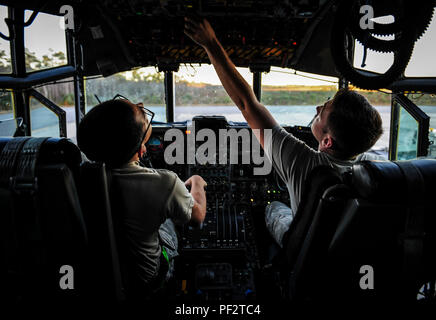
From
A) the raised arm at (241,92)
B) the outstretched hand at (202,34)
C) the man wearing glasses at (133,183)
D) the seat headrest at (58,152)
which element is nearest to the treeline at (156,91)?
the outstretched hand at (202,34)

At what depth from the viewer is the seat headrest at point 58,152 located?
1.03m

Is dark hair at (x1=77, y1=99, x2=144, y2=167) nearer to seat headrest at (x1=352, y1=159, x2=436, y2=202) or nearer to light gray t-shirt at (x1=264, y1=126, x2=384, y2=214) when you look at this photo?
light gray t-shirt at (x1=264, y1=126, x2=384, y2=214)

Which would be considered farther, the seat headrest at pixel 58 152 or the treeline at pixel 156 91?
the treeline at pixel 156 91

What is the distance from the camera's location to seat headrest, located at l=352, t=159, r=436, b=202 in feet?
2.97

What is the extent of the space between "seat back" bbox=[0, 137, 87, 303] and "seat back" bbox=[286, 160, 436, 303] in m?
0.80

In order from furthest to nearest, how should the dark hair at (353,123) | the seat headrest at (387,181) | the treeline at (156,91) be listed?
1. the treeline at (156,91)
2. the dark hair at (353,123)
3. the seat headrest at (387,181)

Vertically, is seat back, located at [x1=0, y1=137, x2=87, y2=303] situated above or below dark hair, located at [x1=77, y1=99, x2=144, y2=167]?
below

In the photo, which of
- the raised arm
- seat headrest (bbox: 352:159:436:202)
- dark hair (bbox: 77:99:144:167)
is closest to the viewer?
seat headrest (bbox: 352:159:436:202)

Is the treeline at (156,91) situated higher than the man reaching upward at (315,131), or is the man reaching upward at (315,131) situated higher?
the treeline at (156,91)

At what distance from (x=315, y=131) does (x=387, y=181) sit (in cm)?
63

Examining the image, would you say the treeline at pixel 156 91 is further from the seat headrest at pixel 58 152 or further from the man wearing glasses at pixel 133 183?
the seat headrest at pixel 58 152

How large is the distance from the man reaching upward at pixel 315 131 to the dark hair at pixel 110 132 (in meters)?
Result: 0.52

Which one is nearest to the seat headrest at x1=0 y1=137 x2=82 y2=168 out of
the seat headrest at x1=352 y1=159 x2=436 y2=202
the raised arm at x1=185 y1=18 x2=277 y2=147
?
the raised arm at x1=185 y1=18 x2=277 y2=147
